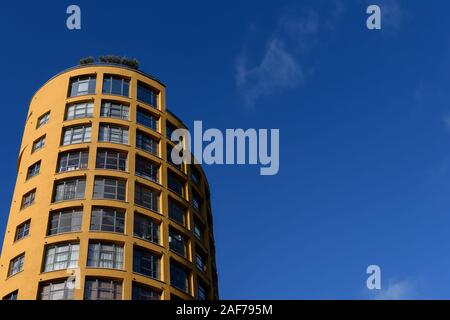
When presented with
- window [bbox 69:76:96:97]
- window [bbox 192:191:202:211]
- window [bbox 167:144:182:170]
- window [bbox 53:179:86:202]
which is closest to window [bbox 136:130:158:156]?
window [bbox 167:144:182:170]

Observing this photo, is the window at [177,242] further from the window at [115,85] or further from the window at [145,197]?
the window at [115,85]

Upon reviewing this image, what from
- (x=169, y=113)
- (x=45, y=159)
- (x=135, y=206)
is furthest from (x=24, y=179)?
(x=169, y=113)

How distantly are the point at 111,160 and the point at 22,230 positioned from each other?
9.67 m

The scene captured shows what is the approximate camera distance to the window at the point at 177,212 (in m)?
62.4

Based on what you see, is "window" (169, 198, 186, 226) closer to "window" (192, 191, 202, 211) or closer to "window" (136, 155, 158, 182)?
"window" (136, 155, 158, 182)

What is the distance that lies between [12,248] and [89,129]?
1271 cm

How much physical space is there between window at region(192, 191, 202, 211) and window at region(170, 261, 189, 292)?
30.9 ft

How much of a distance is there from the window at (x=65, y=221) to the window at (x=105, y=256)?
2423 millimetres

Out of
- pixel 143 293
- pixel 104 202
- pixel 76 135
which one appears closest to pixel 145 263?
pixel 143 293

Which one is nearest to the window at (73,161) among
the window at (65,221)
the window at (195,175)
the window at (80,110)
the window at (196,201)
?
the window at (80,110)

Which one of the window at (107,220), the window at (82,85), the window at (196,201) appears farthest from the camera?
the window at (196,201)

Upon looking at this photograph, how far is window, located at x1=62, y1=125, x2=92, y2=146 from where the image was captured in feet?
204
